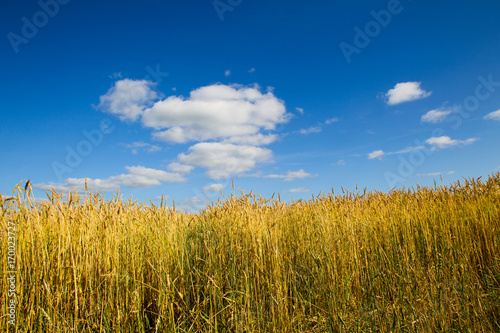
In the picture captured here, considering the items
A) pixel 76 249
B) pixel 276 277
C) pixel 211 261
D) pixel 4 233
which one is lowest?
pixel 276 277

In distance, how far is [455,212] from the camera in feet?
16.8

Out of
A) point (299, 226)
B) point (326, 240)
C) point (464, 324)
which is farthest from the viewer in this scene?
point (299, 226)

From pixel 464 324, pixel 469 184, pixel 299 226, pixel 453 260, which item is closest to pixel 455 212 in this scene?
pixel 453 260

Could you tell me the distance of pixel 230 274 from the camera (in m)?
3.14

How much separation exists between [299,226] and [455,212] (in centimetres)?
322

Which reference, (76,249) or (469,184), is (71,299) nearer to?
(76,249)

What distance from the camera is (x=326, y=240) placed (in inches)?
143

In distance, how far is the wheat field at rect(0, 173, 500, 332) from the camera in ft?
8.50

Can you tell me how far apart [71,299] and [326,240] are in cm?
302

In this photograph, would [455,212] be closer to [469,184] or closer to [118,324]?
[469,184]

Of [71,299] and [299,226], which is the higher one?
[299,226]

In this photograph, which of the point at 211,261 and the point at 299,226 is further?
the point at 299,226

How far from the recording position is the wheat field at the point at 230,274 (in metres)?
2.59

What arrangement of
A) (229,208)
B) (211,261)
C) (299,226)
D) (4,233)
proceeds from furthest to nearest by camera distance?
(299,226), (229,208), (211,261), (4,233)
